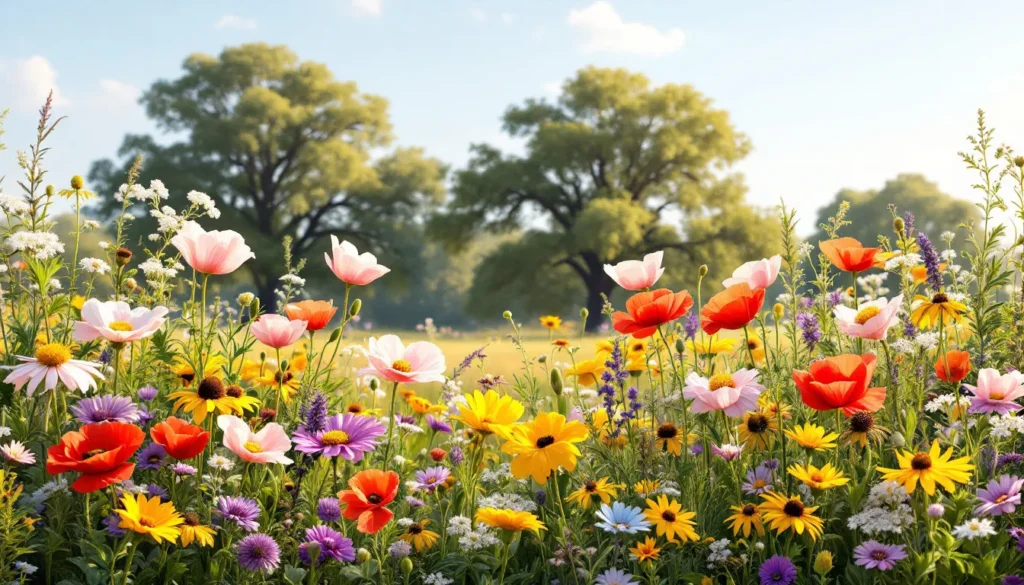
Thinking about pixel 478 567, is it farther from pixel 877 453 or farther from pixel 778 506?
pixel 877 453

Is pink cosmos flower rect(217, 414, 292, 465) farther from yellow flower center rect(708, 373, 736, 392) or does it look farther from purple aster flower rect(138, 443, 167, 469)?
yellow flower center rect(708, 373, 736, 392)

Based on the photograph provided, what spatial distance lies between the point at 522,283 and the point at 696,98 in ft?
29.2

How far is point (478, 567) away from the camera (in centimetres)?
228

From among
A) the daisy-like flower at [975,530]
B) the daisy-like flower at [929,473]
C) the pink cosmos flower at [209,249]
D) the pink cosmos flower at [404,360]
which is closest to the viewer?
the daisy-like flower at [975,530]

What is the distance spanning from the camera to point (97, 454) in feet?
5.95

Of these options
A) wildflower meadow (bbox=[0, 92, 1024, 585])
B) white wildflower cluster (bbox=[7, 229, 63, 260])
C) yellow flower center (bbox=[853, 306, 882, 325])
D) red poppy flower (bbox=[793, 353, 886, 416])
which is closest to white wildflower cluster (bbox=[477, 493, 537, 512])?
wildflower meadow (bbox=[0, 92, 1024, 585])

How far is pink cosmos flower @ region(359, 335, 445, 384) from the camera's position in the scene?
208cm

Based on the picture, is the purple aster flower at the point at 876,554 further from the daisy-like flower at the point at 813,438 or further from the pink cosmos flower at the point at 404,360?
the pink cosmos flower at the point at 404,360

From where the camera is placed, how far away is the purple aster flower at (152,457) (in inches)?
94.4

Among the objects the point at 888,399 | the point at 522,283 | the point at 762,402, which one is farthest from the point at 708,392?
the point at 522,283

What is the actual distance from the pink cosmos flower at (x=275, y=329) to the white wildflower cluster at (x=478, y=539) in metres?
0.79

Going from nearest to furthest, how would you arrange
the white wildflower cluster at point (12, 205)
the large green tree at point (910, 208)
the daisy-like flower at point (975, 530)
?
the daisy-like flower at point (975, 530), the white wildflower cluster at point (12, 205), the large green tree at point (910, 208)

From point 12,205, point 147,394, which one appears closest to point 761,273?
point 147,394

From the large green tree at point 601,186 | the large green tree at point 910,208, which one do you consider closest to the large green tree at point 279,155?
the large green tree at point 601,186
